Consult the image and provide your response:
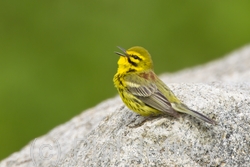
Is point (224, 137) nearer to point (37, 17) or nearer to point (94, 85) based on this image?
point (94, 85)

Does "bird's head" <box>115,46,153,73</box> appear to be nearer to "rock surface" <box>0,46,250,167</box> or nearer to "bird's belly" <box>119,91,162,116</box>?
"rock surface" <box>0,46,250,167</box>

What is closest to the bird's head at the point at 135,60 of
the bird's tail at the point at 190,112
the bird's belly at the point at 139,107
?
the bird's belly at the point at 139,107

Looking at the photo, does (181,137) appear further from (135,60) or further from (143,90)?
(135,60)

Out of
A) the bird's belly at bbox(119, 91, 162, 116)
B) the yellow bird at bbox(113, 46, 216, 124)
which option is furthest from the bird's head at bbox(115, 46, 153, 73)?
the bird's belly at bbox(119, 91, 162, 116)

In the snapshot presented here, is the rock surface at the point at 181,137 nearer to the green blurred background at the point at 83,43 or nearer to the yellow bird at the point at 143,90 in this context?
the yellow bird at the point at 143,90

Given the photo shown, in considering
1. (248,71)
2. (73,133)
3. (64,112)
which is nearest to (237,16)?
(64,112)

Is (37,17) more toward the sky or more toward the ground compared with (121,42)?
more toward the sky
